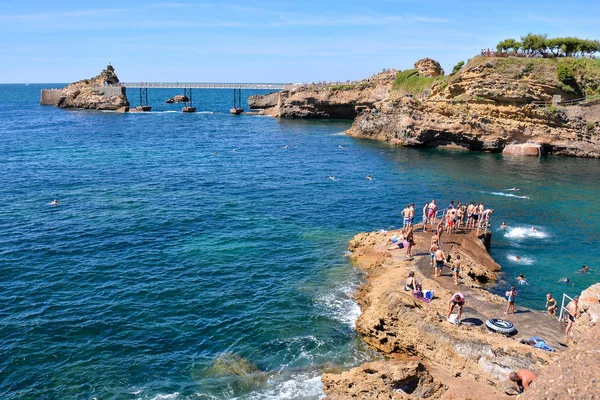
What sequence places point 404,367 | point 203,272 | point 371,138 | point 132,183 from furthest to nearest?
point 371,138, point 132,183, point 203,272, point 404,367

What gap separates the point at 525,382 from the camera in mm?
16750

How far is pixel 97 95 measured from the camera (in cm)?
13988

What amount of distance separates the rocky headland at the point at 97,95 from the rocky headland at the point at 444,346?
12844 cm

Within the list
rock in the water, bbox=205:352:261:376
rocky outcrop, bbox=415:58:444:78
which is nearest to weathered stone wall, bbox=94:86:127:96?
rocky outcrop, bbox=415:58:444:78

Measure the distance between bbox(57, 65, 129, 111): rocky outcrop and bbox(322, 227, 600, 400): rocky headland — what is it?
422 ft

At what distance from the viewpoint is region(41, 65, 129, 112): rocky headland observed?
138375 millimetres

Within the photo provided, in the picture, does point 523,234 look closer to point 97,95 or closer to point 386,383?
point 386,383

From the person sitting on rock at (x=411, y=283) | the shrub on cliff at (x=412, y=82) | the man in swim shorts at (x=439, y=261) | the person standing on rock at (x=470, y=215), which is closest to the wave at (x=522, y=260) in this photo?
the person standing on rock at (x=470, y=215)

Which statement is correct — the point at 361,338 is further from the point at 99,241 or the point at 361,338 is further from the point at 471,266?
the point at 99,241

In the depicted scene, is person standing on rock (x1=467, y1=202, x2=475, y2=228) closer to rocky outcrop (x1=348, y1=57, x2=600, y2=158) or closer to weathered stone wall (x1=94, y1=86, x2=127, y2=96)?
rocky outcrop (x1=348, y1=57, x2=600, y2=158)

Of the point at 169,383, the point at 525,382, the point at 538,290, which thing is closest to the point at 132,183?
the point at 169,383

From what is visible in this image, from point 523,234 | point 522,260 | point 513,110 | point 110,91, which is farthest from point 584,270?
point 110,91

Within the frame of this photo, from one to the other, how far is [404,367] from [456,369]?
8.48 feet

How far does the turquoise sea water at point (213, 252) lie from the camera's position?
2255cm
